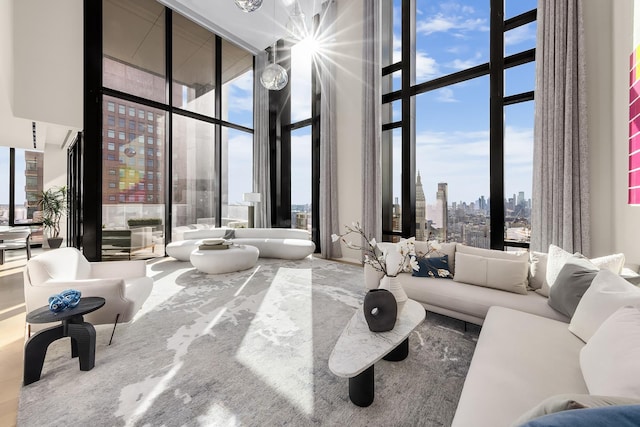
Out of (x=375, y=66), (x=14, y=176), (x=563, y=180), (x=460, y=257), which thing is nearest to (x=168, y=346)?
(x=460, y=257)

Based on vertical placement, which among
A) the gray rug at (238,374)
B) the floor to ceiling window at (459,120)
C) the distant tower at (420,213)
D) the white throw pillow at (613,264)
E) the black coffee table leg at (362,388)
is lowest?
the gray rug at (238,374)

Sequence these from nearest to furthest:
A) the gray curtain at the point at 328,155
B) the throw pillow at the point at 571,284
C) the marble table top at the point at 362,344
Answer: the marble table top at the point at 362,344, the throw pillow at the point at 571,284, the gray curtain at the point at 328,155

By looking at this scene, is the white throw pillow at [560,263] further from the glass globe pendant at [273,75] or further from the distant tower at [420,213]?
the glass globe pendant at [273,75]

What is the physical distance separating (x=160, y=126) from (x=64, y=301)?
4504 millimetres

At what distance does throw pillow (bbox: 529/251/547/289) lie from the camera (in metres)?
2.34

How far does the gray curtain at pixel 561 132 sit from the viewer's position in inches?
110

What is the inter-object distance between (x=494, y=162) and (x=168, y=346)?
425 cm

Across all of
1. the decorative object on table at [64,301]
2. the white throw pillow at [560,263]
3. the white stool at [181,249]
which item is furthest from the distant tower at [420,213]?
the decorative object on table at [64,301]

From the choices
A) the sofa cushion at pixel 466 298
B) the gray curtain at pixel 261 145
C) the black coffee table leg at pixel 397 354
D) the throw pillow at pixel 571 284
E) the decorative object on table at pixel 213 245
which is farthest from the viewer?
the gray curtain at pixel 261 145

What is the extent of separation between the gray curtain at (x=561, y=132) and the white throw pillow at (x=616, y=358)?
222cm

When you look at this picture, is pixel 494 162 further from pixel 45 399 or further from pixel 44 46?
pixel 44 46

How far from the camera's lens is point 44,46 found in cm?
412

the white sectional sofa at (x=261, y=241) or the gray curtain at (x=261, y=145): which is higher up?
the gray curtain at (x=261, y=145)

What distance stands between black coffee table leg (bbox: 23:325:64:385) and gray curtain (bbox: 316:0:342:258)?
162 inches
